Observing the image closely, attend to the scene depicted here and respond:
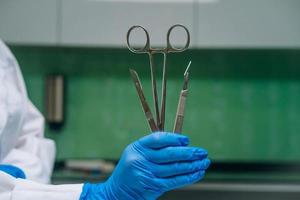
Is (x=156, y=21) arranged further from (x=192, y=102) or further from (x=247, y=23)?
(x=192, y=102)

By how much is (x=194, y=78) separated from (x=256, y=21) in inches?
17.8

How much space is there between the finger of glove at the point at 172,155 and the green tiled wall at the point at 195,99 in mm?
1382

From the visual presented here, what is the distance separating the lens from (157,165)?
68 centimetres

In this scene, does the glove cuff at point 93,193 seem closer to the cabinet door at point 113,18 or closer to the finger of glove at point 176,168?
the finger of glove at point 176,168

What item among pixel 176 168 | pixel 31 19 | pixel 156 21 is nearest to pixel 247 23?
pixel 156 21

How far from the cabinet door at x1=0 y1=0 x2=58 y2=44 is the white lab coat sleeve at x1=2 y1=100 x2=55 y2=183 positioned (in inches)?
31.3

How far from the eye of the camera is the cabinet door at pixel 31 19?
5.89 feet

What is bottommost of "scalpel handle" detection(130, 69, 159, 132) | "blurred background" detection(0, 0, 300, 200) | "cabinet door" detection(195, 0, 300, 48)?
"blurred background" detection(0, 0, 300, 200)

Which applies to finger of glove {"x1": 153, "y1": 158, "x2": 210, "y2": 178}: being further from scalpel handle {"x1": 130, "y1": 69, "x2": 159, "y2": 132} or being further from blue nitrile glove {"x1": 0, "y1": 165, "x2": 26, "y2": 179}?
blue nitrile glove {"x1": 0, "y1": 165, "x2": 26, "y2": 179}

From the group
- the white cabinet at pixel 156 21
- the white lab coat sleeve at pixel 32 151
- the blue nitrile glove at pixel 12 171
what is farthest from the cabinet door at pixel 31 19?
the blue nitrile glove at pixel 12 171

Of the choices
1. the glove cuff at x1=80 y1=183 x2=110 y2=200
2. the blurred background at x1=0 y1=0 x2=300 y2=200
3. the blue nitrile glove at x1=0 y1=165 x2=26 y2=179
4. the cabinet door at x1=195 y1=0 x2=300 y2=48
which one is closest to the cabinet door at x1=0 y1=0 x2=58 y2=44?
the blurred background at x1=0 y1=0 x2=300 y2=200

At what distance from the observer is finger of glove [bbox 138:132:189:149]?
2.11ft

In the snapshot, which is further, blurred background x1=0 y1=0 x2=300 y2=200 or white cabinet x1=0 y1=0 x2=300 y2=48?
blurred background x1=0 y1=0 x2=300 y2=200

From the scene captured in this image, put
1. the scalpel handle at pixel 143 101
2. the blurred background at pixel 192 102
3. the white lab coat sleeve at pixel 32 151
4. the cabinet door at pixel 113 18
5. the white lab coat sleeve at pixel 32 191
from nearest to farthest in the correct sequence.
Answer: the scalpel handle at pixel 143 101 < the white lab coat sleeve at pixel 32 191 < the white lab coat sleeve at pixel 32 151 < the cabinet door at pixel 113 18 < the blurred background at pixel 192 102
